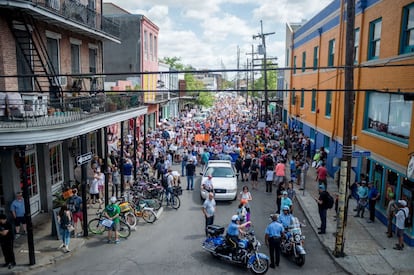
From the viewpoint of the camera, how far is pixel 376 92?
1512 centimetres

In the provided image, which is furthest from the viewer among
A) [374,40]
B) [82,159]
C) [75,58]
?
[75,58]

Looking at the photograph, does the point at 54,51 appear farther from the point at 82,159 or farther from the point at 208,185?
the point at 208,185

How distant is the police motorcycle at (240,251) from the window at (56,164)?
840 centimetres

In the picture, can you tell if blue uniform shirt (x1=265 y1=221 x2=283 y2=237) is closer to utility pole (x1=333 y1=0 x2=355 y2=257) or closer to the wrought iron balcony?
utility pole (x1=333 y1=0 x2=355 y2=257)

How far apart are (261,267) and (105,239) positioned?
17.8 feet

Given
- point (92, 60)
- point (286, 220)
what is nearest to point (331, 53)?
point (92, 60)

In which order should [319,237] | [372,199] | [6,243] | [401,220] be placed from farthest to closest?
[372,199], [319,237], [401,220], [6,243]

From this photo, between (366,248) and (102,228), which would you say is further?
(102,228)

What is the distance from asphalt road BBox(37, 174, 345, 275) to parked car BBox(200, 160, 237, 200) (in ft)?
4.89

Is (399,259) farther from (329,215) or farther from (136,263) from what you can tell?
(136,263)

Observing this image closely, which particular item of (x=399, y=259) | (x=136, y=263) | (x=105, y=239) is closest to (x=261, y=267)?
(x=136, y=263)

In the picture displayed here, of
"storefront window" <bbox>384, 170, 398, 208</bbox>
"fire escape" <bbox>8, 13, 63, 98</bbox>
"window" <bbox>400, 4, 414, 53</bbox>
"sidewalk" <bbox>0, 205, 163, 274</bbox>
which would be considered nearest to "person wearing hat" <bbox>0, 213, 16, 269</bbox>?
"sidewalk" <bbox>0, 205, 163, 274</bbox>

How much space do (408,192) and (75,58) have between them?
15585 millimetres

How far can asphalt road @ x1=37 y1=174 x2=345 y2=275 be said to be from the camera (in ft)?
31.6
